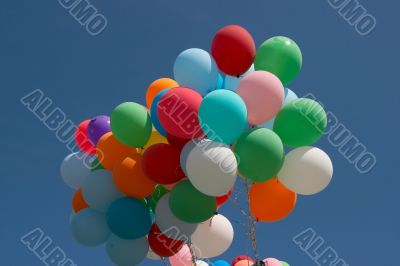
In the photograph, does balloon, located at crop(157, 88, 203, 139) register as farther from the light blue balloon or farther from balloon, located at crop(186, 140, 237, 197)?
the light blue balloon

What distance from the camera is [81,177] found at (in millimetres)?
5711

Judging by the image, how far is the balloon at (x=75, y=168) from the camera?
18.7 feet

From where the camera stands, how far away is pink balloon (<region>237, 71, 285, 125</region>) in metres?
4.59

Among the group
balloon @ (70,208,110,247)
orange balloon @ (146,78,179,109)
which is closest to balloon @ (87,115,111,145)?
orange balloon @ (146,78,179,109)

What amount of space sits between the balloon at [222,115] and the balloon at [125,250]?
1716 mm

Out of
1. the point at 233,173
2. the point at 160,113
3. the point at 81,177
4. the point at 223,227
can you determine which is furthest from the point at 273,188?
the point at 81,177

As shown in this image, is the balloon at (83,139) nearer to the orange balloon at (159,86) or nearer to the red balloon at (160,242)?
the orange balloon at (159,86)

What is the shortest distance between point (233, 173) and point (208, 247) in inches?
65.0

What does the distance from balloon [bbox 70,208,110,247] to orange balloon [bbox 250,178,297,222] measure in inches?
71.4

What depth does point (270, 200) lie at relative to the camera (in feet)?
15.9

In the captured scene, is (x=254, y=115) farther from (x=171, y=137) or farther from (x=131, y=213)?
(x=131, y=213)

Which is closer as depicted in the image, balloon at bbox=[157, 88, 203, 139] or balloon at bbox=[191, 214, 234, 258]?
balloon at bbox=[157, 88, 203, 139]

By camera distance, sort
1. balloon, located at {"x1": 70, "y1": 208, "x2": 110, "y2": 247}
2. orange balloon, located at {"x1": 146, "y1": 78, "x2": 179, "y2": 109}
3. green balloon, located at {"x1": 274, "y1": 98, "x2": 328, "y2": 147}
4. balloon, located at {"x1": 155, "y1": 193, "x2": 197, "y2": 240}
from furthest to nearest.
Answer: orange balloon, located at {"x1": 146, "y1": 78, "x2": 179, "y2": 109}
balloon, located at {"x1": 70, "y1": 208, "x2": 110, "y2": 247}
balloon, located at {"x1": 155, "y1": 193, "x2": 197, "y2": 240}
green balloon, located at {"x1": 274, "y1": 98, "x2": 328, "y2": 147}

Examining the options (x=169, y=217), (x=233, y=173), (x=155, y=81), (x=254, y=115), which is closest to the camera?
(x=233, y=173)
